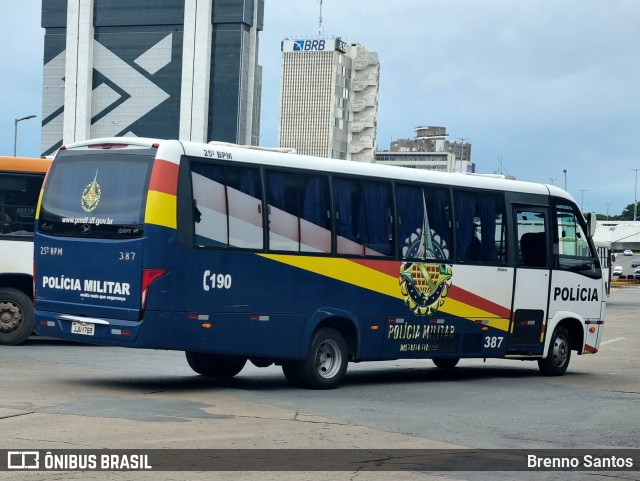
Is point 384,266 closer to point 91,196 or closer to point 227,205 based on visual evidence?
point 227,205

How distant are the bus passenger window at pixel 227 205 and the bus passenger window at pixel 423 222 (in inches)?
107

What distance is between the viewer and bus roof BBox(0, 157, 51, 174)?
20.4m

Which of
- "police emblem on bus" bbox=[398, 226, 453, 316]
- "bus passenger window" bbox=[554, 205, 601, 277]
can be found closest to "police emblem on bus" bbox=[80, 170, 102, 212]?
"police emblem on bus" bbox=[398, 226, 453, 316]

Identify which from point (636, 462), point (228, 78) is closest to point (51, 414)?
point (636, 462)

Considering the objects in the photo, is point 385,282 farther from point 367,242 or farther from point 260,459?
point 260,459

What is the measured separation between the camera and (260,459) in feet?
32.1

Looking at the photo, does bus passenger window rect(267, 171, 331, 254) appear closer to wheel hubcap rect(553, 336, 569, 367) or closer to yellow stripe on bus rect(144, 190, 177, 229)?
yellow stripe on bus rect(144, 190, 177, 229)

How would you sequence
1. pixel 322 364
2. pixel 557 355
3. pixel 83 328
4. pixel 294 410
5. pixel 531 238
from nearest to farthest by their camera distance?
pixel 294 410
pixel 83 328
pixel 322 364
pixel 531 238
pixel 557 355

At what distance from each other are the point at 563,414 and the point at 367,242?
3.77 metres

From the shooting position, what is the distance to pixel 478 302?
1823 centimetres

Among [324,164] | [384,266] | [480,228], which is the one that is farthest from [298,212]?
[480,228]

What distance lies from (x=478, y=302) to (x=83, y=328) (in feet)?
20.8

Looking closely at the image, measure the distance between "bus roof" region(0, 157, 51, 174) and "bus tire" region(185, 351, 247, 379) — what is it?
5441 mm

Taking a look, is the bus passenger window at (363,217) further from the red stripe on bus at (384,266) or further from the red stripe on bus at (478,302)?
the red stripe on bus at (478,302)
